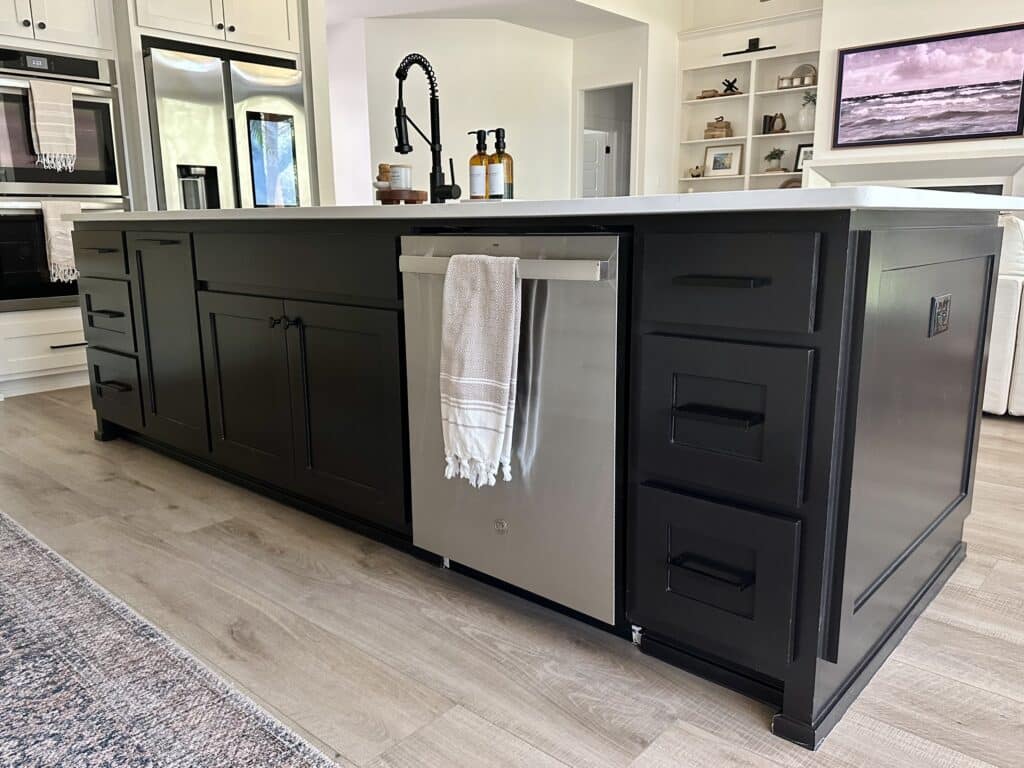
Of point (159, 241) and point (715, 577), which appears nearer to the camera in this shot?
point (715, 577)

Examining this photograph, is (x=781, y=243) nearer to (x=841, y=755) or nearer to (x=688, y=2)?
(x=841, y=755)

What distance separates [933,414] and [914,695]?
57 cm

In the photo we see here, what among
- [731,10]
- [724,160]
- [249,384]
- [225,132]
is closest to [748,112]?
[724,160]

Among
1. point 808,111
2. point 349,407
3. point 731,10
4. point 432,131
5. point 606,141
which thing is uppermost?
point 731,10

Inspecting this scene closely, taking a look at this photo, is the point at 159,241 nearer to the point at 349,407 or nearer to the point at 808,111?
the point at 349,407

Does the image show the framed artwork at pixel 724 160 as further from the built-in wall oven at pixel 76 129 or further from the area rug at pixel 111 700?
the area rug at pixel 111 700

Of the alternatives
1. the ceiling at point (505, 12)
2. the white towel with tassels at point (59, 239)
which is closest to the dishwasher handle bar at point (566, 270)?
the white towel with tassels at point (59, 239)

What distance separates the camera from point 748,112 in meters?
7.25

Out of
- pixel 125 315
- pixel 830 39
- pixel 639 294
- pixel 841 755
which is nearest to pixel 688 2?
pixel 830 39

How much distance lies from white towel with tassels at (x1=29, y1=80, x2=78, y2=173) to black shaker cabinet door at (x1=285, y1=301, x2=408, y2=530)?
2.60 m

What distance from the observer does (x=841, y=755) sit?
50.0 inches

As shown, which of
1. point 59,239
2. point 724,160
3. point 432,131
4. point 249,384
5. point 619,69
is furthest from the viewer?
point 724,160

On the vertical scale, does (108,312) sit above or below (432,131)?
below

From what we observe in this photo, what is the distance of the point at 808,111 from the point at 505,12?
2.88 m
